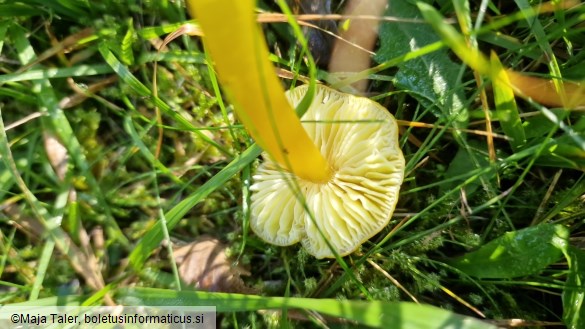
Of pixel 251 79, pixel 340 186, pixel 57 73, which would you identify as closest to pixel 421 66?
pixel 340 186

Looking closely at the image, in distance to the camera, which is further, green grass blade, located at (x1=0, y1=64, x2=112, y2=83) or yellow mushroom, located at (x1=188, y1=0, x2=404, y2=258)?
green grass blade, located at (x1=0, y1=64, x2=112, y2=83)

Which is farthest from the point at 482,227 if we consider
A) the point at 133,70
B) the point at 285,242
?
the point at 133,70

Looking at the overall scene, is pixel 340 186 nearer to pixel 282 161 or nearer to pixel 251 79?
pixel 282 161

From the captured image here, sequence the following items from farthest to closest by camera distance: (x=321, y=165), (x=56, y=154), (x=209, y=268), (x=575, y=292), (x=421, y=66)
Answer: (x=56, y=154) → (x=209, y=268) → (x=421, y=66) → (x=321, y=165) → (x=575, y=292)

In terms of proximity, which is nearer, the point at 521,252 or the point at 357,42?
the point at 521,252

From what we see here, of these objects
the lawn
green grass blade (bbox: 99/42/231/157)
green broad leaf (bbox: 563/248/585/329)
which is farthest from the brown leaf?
green broad leaf (bbox: 563/248/585/329)

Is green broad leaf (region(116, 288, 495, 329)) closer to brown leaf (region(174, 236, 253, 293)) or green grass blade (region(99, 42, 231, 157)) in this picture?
brown leaf (region(174, 236, 253, 293))
